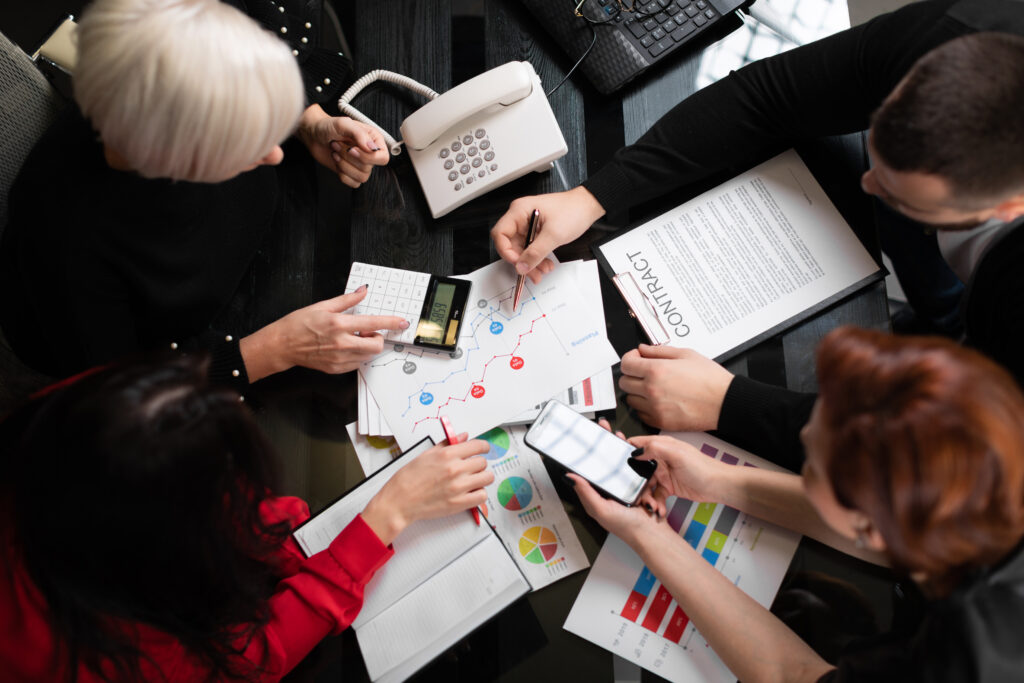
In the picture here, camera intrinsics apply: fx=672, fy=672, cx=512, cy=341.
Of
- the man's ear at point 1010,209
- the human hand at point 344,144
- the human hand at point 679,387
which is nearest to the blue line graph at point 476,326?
the human hand at point 679,387

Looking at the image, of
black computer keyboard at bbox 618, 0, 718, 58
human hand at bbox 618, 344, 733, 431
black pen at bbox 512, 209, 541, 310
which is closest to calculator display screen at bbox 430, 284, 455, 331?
black pen at bbox 512, 209, 541, 310

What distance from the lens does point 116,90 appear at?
814mm

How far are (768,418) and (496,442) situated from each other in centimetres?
41

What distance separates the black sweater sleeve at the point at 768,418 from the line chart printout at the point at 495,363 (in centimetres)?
20

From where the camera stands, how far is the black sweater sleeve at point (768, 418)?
0.98 meters

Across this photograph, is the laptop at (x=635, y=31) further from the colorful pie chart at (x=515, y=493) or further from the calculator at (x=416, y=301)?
the colorful pie chart at (x=515, y=493)

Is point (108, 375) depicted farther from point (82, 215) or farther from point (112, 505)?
point (82, 215)

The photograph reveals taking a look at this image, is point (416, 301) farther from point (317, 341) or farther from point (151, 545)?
point (151, 545)

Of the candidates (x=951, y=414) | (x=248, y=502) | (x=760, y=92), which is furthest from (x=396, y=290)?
(x=951, y=414)

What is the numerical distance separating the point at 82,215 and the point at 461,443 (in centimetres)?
64

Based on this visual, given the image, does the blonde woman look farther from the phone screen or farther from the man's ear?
the man's ear

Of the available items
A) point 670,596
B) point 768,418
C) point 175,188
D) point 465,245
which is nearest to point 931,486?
point 768,418

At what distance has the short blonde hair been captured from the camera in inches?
31.9

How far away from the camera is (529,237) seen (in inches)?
43.2
